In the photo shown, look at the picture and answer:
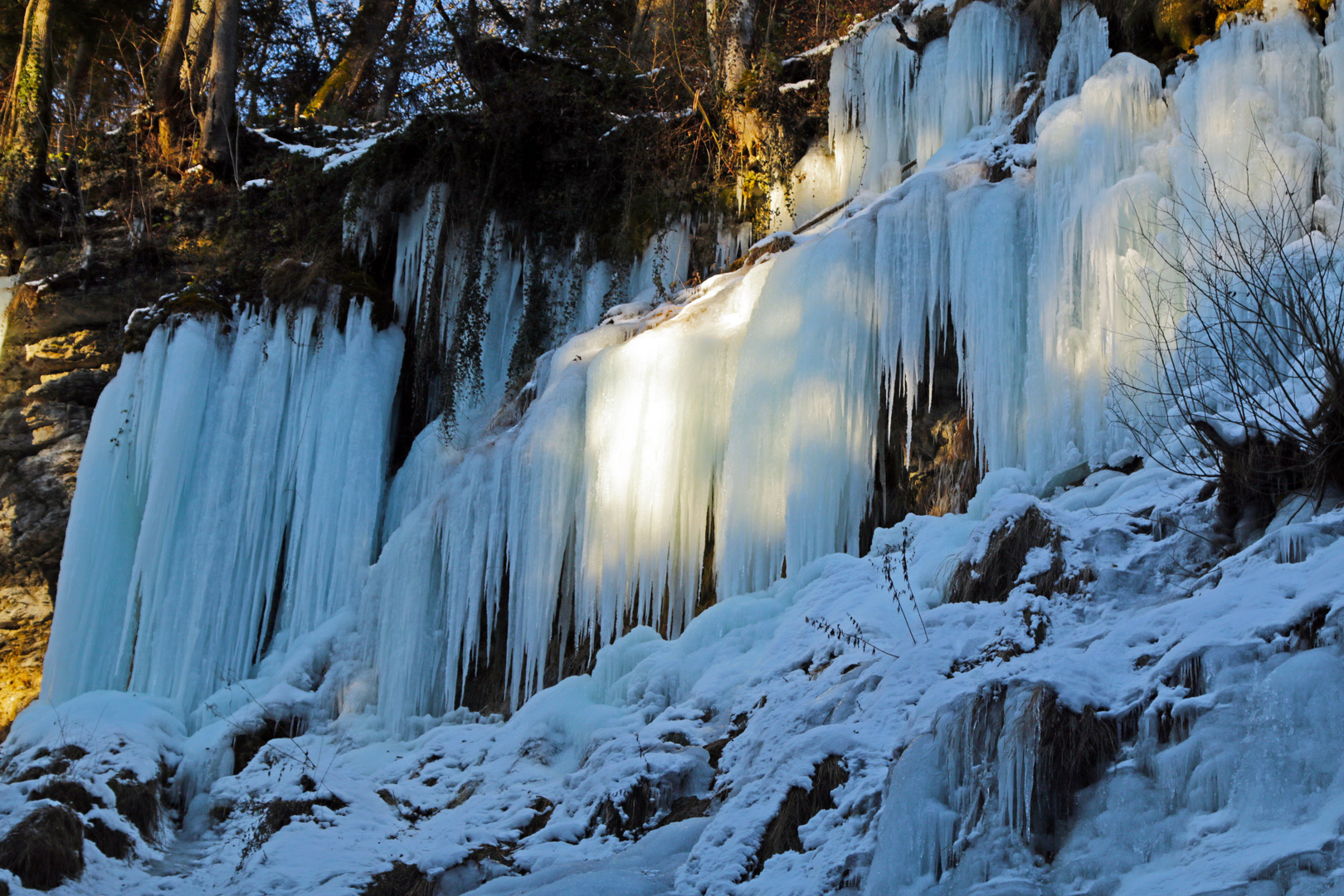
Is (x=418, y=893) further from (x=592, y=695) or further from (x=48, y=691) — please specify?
(x=48, y=691)

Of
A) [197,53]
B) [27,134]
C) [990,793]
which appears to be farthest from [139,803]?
[197,53]

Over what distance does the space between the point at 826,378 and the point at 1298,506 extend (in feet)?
13.3

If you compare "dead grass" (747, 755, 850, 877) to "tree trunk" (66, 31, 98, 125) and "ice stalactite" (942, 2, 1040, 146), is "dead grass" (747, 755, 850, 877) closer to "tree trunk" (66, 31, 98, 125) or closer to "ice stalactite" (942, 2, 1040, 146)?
"ice stalactite" (942, 2, 1040, 146)

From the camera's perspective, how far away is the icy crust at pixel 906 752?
3.62 meters

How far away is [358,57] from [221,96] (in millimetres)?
3575

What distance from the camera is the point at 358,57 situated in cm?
1800

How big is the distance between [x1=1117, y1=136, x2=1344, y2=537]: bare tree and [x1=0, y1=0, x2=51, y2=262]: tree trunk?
523 inches

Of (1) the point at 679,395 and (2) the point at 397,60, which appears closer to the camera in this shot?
(1) the point at 679,395

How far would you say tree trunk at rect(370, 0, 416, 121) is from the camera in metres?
17.5

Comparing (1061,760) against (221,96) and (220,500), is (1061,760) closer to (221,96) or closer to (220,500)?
(220,500)

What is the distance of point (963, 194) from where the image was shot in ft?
27.8

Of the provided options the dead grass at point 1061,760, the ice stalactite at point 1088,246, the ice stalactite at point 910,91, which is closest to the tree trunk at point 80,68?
the ice stalactite at point 910,91

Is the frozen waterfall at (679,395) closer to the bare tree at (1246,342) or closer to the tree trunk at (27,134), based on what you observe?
the bare tree at (1246,342)

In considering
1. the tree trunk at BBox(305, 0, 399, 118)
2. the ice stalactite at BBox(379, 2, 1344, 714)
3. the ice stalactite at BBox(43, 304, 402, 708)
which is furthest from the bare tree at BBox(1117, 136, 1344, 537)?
the tree trunk at BBox(305, 0, 399, 118)
